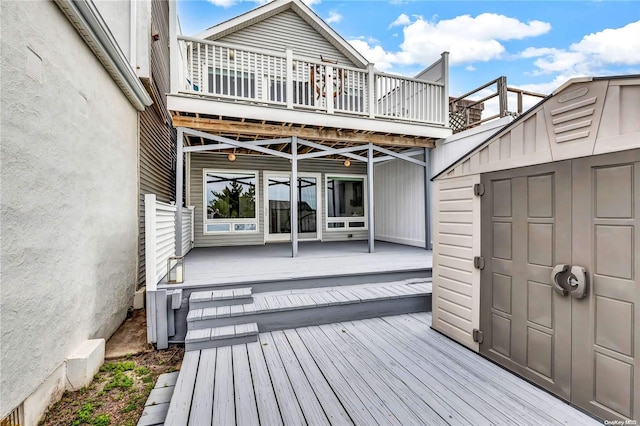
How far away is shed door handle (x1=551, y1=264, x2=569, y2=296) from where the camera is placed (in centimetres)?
192

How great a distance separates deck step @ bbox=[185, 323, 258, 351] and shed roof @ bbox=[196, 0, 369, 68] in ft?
24.5

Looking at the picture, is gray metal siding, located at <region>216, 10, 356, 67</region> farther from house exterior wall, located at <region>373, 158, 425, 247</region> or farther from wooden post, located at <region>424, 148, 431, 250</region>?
wooden post, located at <region>424, 148, 431, 250</region>

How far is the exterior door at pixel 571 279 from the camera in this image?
1.63 meters

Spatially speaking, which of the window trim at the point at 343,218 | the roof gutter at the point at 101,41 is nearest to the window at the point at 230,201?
the window trim at the point at 343,218

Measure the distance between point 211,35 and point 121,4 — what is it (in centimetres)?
374

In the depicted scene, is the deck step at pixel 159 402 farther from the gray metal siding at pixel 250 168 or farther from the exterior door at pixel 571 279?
the gray metal siding at pixel 250 168

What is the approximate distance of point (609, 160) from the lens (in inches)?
66.6

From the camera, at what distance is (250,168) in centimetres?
789

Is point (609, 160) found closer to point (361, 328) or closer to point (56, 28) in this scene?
point (361, 328)

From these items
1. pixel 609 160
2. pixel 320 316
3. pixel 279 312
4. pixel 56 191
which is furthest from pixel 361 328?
pixel 56 191

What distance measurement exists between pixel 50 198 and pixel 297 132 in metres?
4.13

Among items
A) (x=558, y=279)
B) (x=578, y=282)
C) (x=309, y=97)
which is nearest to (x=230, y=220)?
(x=309, y=97)

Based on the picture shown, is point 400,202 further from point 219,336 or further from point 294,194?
point 219,336

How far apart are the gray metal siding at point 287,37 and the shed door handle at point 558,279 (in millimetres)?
8559
